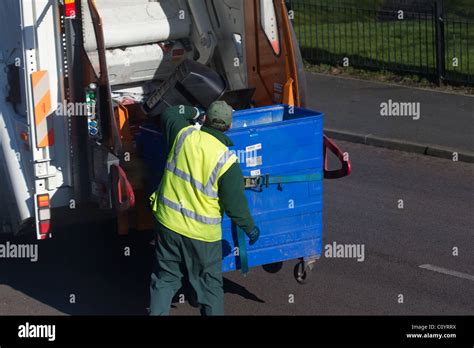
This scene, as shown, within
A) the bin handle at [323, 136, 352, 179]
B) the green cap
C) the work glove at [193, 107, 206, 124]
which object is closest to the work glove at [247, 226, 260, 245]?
the green cap

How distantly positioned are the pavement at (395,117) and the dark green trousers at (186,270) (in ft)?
17.3

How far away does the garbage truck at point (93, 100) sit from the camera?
23.7ft

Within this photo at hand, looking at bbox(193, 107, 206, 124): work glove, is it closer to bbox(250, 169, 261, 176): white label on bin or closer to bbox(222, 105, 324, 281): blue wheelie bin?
bbox(222, 105, 324, 281): blue wheelie bin

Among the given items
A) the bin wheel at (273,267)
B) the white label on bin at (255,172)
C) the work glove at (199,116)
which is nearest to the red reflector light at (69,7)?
the work glove at (199,116)

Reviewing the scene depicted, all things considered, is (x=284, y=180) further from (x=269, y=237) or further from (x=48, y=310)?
(x=48, y=310)

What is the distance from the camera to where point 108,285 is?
8.01m

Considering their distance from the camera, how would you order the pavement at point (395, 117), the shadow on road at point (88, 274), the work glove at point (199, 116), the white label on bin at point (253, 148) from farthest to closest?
the pavement at point (395, 117), the shadow on road at point (88, 274), the work glove at point (199, 116), the white label on bin at point (253, 148)

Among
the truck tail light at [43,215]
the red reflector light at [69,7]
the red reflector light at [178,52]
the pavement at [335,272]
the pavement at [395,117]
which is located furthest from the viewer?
the pavement at [395,117]

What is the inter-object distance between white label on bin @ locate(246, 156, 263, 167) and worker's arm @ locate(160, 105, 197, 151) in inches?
18.8

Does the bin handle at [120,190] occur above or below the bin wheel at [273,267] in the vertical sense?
above

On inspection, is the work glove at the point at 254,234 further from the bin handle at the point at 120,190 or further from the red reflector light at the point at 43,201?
the red reflector light at the point at 43,201

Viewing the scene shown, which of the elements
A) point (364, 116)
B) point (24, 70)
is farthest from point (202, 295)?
point (364, 116)

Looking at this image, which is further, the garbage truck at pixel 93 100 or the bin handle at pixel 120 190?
the garbage truck at pixel 93 100

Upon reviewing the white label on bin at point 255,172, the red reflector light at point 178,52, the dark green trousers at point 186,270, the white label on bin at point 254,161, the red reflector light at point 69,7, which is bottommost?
the dark green trousers at point 186,270
